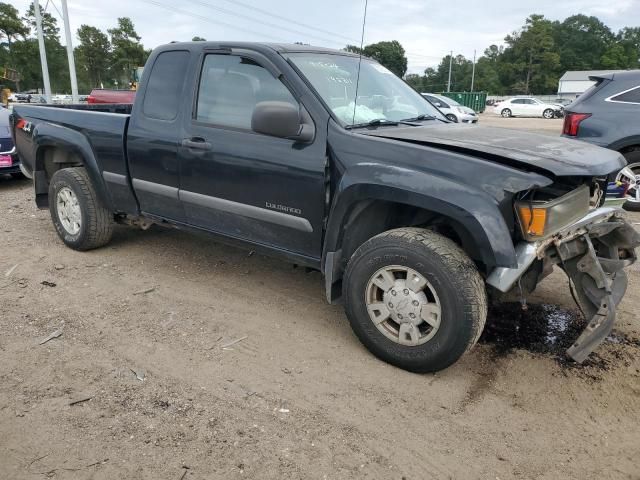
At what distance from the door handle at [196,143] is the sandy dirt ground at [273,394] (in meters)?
1.19

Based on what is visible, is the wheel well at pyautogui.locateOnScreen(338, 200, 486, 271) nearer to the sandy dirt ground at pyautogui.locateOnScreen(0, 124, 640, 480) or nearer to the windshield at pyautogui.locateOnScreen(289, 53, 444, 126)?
the windshield at pyautogui.locateOnScreen(289, 53, 444, 126)

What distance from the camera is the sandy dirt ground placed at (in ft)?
7.80

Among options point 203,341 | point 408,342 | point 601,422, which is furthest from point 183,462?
point 601,422

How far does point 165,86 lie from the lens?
4133 millimetres

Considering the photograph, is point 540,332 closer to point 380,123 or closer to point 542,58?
point 380,123

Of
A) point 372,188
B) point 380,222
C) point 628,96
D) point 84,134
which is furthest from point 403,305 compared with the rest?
point 628,96

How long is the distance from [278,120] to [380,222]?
0.90 metres

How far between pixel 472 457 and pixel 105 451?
1.72 meters

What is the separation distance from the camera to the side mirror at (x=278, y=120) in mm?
3129

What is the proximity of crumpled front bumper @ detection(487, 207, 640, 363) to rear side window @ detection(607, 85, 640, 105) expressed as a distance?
3743mm

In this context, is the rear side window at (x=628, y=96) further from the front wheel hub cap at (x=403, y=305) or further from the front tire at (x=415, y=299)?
the front wheel hub cap at (x=403, y=305)

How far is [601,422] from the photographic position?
2.67 meters

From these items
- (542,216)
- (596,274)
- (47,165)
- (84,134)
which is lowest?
(596,274)

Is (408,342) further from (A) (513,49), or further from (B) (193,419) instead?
(A) (513,49)
